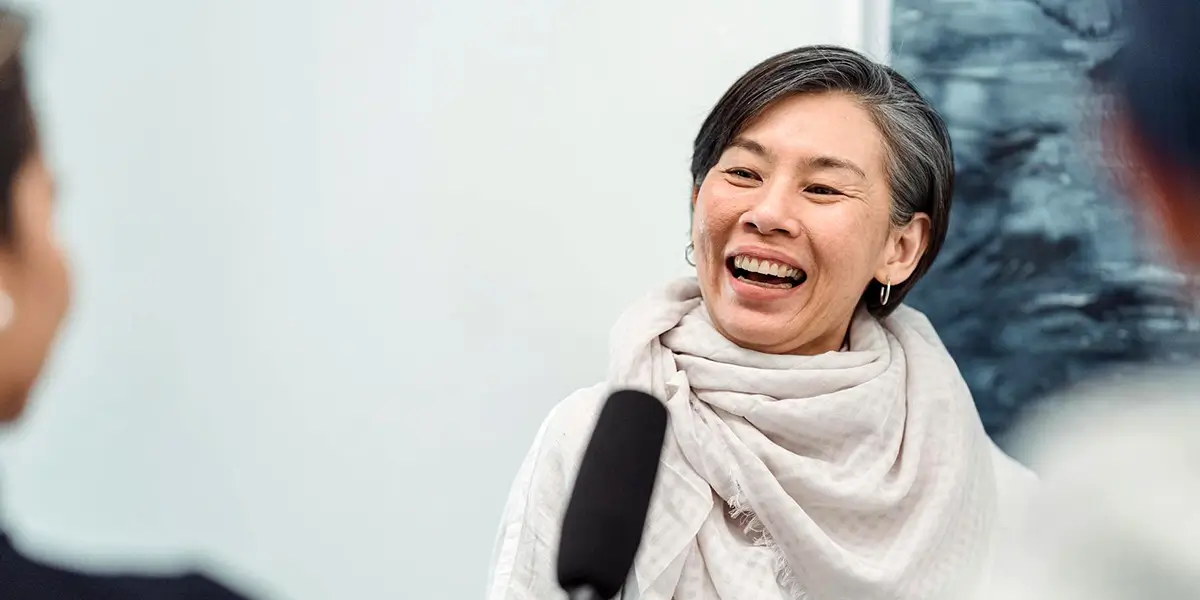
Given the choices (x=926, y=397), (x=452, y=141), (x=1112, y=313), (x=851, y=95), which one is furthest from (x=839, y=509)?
(x=452, y=141)

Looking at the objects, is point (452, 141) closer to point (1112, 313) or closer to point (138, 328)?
point (138, 328)

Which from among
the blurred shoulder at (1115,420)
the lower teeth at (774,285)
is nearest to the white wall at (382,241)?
the lower teeth at (774,285)

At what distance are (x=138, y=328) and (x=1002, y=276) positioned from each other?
124 centimetres

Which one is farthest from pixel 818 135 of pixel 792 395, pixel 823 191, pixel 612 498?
pixel 612 498

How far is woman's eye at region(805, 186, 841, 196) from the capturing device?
119 centimetres

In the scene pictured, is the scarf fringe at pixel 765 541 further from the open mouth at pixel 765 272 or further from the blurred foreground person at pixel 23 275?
the blurred foreground person at pixel 23 275

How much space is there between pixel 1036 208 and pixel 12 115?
1.43 meters

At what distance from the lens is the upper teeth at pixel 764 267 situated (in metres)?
1.19

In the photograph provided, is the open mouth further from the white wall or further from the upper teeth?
the white wall

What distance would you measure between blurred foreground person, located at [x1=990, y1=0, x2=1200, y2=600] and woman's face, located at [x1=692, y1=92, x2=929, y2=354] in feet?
1.63

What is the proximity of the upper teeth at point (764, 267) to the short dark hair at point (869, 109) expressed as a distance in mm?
135

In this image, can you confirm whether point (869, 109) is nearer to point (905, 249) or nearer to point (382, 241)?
point (905, 249)

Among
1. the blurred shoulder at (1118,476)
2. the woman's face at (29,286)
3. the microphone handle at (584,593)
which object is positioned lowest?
the blurred shoulder at (1118,476)

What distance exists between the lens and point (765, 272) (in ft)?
3.90
